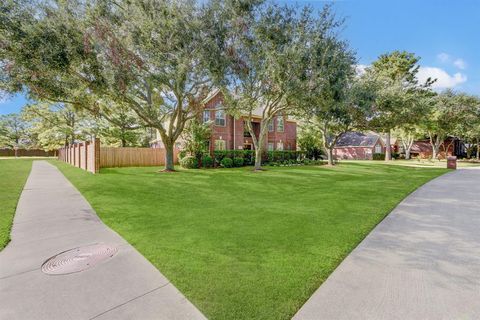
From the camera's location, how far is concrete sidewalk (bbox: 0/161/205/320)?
8.26 feet

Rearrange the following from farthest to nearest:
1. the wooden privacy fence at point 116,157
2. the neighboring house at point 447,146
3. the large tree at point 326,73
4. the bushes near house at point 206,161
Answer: the neighboring house at point 447,146
the bushes near house at point 206,161
the wooden privacy fence at point 116,157
the large tree at point 326,73

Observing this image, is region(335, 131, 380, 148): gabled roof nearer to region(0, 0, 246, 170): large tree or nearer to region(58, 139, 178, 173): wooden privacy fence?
region(58, 139, 178, 173): wooden privacy fence

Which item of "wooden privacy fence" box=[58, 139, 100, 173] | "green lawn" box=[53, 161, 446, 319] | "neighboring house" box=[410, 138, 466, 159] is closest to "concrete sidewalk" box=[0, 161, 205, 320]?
"green lawn" box=[53, 161, 446, 319]

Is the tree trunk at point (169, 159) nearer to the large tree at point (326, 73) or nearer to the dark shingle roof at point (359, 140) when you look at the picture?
the large tree at point (326, 73)

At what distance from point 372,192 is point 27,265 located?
32.4ft

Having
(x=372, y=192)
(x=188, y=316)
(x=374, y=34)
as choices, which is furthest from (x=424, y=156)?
(x=188, y=316)

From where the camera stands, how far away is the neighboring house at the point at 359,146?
144 feet

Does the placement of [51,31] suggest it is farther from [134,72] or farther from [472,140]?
[472,140]

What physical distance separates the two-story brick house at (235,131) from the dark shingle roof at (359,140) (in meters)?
18.7

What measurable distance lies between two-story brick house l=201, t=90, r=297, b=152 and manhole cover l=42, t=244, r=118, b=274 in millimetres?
18481

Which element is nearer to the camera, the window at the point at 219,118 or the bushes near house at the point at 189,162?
the bushes near house at the point at 189,162

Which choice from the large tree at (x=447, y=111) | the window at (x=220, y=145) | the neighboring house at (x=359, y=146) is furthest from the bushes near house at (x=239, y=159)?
the large tree at (x=447, y=111)

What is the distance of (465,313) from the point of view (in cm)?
247

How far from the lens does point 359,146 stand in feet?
148
